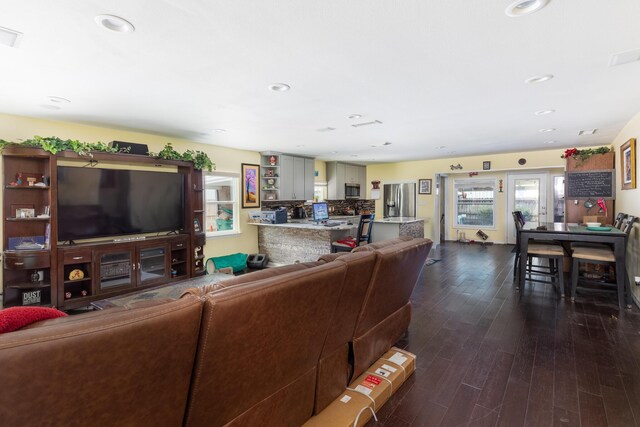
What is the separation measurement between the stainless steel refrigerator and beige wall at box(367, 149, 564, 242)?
0.15 metres

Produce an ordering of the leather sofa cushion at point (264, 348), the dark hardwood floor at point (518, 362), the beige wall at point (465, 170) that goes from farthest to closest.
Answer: the beige wall at point (465, 170), the dark hardwood floor at point (518, 362), the leather sofa cushion at point (264, 348)

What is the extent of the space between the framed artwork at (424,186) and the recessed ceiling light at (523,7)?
276 inches

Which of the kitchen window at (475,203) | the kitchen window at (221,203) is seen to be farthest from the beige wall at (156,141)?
the kitchen window at (475,203)

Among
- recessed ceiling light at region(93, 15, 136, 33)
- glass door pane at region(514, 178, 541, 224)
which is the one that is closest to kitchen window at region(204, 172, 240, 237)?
recessed ceiling light at region(93, 15, 136, 33)

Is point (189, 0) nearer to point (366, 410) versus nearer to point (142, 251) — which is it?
point (366, 410)

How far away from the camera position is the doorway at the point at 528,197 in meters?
7.85

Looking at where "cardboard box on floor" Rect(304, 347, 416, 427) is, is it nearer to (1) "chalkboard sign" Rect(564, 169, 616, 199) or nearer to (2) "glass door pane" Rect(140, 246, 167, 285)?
(2) "glass door pane" Rect(140, 246, 167, 285)

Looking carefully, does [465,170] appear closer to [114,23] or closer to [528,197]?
[528,197]

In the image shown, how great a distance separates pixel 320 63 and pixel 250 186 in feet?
14.8

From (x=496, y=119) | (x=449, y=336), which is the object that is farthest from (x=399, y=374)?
(x=496, y=119)

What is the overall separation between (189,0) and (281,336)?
5.92 feet

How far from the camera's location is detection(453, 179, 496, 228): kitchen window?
28.2 feet

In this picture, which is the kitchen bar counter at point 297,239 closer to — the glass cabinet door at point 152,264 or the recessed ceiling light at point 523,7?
the glass cabinet door at point 152,264

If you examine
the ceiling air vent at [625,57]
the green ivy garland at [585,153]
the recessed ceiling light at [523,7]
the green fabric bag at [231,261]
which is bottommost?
the green fabric bag at [231,261]
